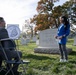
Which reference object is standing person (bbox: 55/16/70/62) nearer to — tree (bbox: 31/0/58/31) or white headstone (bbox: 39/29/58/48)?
white headstone (bbox: 39/29/58/48)

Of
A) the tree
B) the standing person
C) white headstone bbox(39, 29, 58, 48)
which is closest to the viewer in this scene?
the standing person

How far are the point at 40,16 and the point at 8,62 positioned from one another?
123ft

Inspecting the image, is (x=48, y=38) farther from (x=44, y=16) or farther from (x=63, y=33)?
(x=44, y=16)

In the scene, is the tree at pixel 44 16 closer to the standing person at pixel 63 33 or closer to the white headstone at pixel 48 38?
the white headstone at pixel 48 38

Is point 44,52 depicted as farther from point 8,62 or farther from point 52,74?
point 8,62

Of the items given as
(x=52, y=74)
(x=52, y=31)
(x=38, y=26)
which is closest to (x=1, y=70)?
(x=52, y=74)

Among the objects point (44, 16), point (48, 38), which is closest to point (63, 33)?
point (48, 38)

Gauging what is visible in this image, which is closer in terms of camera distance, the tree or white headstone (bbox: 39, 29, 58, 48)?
white headstone (bbox: 39, 29, 58, 48)

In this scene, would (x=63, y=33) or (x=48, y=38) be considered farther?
(x=48, y=38)

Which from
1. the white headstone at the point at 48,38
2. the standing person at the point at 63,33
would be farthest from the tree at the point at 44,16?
the standing person at the point at 63,33

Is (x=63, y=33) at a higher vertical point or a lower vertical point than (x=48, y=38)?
higher

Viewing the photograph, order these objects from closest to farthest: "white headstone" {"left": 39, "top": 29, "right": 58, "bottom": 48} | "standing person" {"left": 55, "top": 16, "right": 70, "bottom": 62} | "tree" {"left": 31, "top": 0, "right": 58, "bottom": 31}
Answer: "standing person" {"left": 55, "top": 16, "right": 70, "bottom": 62} → "white headstone" {"left": 39, "top": 29, "right": 58, "bottom": 48} → "tree" {"left": 31, "top": 0, "right": 58, "bottom": 31}

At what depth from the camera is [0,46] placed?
18.1ft

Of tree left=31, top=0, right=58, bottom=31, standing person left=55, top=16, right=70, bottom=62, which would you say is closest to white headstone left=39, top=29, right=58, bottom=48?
standing person left=55, top=16, right=70, bottom=62
